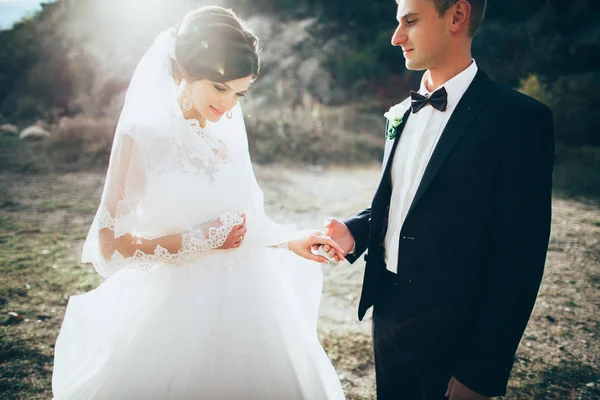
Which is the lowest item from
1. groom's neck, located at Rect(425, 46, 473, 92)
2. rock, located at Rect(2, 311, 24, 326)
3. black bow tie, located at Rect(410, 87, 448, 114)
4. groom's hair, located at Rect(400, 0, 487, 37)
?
rock, located at Rect(2, 311, 24, 326)

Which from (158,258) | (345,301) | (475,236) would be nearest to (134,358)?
(158,258)

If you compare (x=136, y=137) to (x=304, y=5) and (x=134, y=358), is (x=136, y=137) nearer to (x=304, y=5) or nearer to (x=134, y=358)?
(x=134, y=358)

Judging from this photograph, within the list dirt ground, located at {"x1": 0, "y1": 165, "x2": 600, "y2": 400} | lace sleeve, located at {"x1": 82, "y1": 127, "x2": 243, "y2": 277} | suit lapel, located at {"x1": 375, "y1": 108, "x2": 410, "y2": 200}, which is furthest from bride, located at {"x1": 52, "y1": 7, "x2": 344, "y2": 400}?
dirt ground, located at {"x1": 0, "y1": 165, "x2": 600, "y2": 400}

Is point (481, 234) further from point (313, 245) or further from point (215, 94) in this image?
point (215, 94)

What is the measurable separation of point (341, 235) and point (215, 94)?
3.03ft

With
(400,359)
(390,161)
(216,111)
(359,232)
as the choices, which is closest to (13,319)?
(216,111)

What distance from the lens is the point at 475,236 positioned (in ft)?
5.01

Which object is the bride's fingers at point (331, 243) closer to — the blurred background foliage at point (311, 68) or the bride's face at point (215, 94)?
the bride's face at point (215, 94)

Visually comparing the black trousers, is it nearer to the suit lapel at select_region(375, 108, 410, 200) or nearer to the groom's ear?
the suit lapel at select_region(375, 108, 410, 200)

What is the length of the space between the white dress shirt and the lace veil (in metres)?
0.72

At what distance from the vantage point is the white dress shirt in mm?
1641

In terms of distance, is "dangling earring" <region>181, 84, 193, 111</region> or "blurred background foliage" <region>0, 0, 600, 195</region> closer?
"dangling earring" <region>181, 84, 193, 111</region>

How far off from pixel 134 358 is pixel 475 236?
1493 millimetres

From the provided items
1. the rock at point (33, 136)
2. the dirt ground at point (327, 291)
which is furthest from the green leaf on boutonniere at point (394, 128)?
the rock at point (33, 136)
